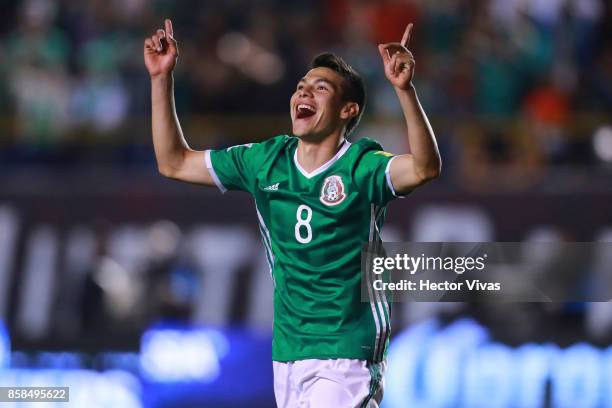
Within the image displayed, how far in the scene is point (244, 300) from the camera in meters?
11.8

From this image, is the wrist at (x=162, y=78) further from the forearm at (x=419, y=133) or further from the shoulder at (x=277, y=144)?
the forearm at (x=419, y=133)

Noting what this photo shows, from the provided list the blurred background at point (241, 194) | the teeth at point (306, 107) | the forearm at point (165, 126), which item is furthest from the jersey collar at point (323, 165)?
the blurred background at point (241, 194)

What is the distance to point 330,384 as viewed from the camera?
5789mm

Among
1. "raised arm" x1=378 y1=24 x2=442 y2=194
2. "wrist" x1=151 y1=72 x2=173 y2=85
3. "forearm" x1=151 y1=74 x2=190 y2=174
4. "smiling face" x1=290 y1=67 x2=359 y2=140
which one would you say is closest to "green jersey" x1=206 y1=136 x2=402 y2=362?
"smiling face" x1=290 y1=67 x2=359 y2=140

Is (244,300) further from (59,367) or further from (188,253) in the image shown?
(59,367)

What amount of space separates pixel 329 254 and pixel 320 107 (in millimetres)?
671

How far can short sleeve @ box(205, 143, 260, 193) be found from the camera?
245 inches

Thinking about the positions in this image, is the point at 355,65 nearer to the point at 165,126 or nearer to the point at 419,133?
the point at 165,126

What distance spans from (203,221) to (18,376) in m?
2.31

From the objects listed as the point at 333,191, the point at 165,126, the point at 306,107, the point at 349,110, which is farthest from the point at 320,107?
the point at 165,126

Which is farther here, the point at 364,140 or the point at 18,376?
the point at 18,376

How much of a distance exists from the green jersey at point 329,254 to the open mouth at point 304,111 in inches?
9.1

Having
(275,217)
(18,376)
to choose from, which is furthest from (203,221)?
(275,217)

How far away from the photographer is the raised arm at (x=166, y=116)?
617 cm
